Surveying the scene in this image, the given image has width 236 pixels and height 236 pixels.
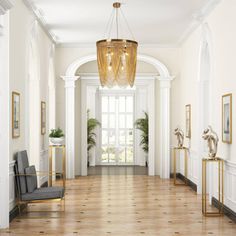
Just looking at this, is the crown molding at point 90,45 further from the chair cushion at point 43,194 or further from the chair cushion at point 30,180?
the chair cushion at point 43,194

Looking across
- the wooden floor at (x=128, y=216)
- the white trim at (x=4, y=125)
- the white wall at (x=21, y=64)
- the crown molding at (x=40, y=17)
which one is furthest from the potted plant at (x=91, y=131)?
the white trim at (x=4, y=125)

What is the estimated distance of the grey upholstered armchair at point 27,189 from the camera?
7012 millimetres

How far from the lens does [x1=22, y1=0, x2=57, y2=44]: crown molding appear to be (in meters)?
7.98

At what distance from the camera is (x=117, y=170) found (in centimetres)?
1427

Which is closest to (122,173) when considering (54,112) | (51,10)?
(54,112)

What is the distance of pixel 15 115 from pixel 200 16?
4.21m

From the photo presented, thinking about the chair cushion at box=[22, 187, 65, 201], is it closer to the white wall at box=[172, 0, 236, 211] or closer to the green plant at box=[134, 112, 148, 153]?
the white wall at box=[172, 0, 236, 211]

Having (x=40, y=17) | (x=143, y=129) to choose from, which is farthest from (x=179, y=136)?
(x=40, y=17)

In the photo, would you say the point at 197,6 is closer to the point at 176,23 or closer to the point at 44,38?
the point at 176,23

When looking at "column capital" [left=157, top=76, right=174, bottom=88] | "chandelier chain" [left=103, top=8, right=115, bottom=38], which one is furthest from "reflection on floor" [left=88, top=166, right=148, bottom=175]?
"chandelier chain" [left=103, top=8, right=115, bottom=38]

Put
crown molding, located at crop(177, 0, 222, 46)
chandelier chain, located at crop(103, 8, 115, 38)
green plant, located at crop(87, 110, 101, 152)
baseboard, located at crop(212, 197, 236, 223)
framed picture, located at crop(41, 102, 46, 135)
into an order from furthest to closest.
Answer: green plant, located at crop(87, 110, 101, 152) → framed picture, located at crop(41, 102, 46, 135) → chandelier chain, located at crop(103, 8, 115, 38) → crown molding, located at crop(177, 0, 222, 46) → baseboard, located at crop(212, 197, 236, 223)

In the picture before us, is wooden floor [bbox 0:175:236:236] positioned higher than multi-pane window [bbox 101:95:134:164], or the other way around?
multi-pane window [bbox 101:95:134:164]

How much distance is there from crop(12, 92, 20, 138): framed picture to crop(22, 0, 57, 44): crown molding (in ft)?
5.99

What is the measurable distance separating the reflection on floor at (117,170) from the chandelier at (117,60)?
6112 millimetres
